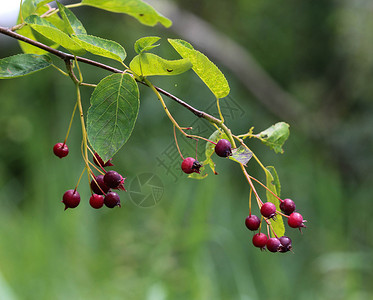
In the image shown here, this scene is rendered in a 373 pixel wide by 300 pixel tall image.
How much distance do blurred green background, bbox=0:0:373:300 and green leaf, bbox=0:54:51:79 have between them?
48cm

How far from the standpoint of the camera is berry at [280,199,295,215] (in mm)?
476

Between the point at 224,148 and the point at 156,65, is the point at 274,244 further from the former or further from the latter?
the point at 156,65

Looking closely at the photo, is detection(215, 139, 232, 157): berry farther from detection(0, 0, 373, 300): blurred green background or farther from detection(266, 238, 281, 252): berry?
detection(0, 0, 373, 300): blurred green background

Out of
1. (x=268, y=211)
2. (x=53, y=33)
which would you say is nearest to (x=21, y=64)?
(x=53, y=33)

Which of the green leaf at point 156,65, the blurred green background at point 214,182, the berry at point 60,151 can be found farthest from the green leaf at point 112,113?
the blurred green background at point 214,182

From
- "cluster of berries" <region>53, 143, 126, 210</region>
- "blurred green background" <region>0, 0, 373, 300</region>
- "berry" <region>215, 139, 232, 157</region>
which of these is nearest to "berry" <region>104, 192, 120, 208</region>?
"cluster of berries" <region>53, 143, 126, 210</region>

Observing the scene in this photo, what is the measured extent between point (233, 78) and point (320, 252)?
4.71 ft

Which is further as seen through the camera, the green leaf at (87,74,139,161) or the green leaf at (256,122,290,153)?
the green leaf at (256,122,290,153)

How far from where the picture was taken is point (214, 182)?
5.24ft

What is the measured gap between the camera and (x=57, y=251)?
160 cm

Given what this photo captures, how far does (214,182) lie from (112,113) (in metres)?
1.18

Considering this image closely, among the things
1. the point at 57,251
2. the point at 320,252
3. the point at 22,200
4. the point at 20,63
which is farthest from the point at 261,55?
the point at 20,63

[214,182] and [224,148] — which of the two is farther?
[214,182]

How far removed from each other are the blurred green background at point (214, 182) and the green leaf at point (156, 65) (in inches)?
19.1
